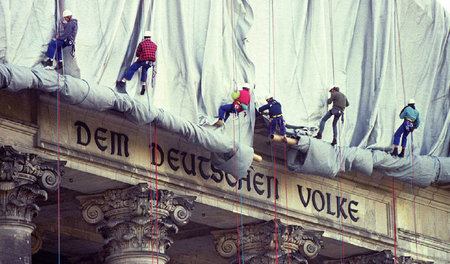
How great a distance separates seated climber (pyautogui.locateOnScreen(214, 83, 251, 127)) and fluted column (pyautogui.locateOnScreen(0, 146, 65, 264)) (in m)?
6.40

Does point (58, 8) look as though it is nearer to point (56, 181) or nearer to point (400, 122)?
point (56, 181)

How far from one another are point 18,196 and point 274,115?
9.15m

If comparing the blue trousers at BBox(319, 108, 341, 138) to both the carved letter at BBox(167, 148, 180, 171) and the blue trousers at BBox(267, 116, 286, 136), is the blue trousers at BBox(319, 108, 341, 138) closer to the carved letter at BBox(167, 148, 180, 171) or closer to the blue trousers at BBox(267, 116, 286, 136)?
the blue trousers at BBox(267, 116, 286, 136)

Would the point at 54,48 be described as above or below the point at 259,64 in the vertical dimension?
below

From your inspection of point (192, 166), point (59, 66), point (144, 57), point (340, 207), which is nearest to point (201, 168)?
point (192, 166)

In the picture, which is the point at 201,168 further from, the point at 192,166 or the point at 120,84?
the point at 120,84

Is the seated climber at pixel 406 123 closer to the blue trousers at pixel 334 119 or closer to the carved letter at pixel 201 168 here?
the blue trousers at pixel 334 119

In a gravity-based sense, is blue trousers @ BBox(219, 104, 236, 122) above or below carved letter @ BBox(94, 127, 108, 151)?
above

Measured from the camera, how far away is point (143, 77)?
45.1m

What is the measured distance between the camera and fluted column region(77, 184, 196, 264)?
4488 centimetres

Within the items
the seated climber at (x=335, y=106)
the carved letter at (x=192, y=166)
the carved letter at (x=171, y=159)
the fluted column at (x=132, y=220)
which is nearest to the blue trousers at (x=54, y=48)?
the fluted column at (x=132, y=220)

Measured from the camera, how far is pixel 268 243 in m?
48.9

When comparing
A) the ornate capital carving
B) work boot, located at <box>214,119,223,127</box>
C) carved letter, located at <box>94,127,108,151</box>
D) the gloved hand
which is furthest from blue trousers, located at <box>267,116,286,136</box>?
the ornate capital carving

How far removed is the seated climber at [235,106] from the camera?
46.6 m
